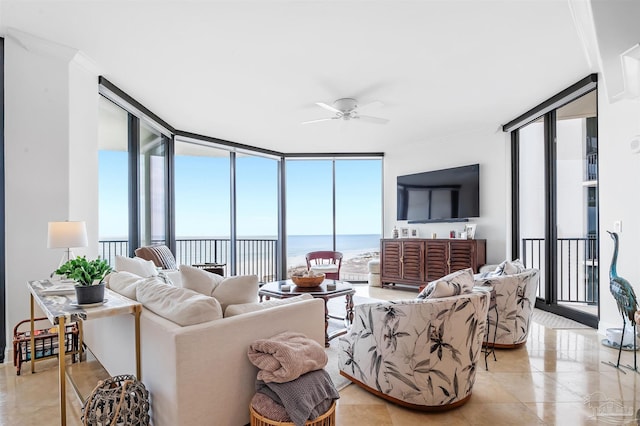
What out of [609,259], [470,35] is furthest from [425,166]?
[470,35]

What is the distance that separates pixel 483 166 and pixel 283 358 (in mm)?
5235

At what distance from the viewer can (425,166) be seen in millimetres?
6730

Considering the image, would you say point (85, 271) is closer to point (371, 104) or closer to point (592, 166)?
point (371, 104)

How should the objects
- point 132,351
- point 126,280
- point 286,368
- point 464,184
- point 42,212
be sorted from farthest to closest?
point 464,184 → point 42,212 → point 126,280 → point 132,351 → point 286,368


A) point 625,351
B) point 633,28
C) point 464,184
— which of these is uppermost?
point 633,28

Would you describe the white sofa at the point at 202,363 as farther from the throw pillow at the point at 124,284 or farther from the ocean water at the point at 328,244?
the ocean water at the point at 328,244

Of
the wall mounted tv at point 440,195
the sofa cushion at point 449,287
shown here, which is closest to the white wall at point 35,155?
the sofa cushion at point 449,287

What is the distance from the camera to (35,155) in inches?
120

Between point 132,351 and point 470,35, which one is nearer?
point 132,351

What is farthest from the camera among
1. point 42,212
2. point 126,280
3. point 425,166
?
point 425,166

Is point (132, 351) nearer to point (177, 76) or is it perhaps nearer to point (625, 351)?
point (177, 76)

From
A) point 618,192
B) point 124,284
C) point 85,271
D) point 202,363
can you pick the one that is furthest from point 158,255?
point 618,192

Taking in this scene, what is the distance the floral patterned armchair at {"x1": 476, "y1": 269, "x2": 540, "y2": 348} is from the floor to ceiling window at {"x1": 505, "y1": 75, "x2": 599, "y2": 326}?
1.23m

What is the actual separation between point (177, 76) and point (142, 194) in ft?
6.24
